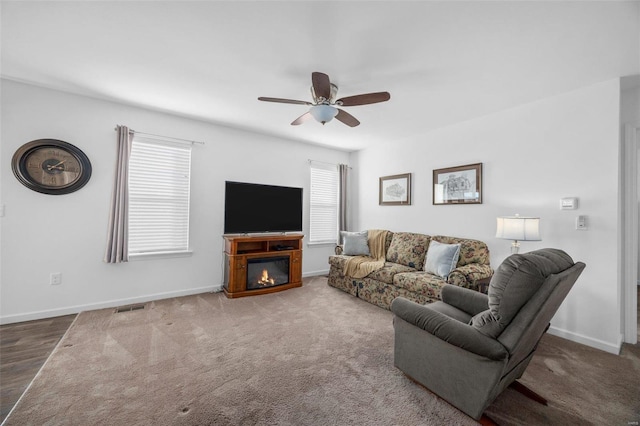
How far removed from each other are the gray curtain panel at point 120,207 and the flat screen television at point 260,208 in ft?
4.22

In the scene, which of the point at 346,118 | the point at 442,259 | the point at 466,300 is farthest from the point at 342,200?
the point at 466,300

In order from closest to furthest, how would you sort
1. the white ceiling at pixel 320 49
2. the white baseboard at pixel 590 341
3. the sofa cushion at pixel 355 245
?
1. the white ceiling at pixel 320 49
2. the white baseboard at pixel 590 341
3. the sofa cushion at pixel 355 245

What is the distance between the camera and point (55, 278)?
10.2 ft

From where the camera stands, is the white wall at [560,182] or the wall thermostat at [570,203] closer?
the white wall at [560,182]

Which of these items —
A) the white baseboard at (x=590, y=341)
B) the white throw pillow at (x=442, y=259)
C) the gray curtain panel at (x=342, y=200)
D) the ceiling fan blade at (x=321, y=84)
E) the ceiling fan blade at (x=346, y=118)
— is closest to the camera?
the ceiling fan blade at (x=321, y=84)

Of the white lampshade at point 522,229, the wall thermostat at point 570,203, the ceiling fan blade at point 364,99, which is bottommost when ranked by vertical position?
the white lampshade at point 522,229

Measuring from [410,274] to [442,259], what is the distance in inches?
17.8

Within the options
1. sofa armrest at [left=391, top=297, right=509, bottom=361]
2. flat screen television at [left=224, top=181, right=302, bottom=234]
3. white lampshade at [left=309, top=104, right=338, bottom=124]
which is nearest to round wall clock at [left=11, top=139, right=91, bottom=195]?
flat screen television at [left=224, top=181, right=302, bottom=234]

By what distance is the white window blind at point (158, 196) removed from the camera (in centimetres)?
356

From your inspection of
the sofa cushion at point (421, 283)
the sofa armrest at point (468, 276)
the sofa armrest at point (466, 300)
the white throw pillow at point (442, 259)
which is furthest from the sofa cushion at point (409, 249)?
the sofa armrest at point (466, 300)

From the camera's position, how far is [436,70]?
249 cm

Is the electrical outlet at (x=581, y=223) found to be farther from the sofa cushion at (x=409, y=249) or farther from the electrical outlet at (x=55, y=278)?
the electrical outlet at (x=55, y=278)

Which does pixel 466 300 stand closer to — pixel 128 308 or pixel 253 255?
pixel 253 255

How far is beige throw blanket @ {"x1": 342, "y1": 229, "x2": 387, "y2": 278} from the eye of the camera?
3842 mm
